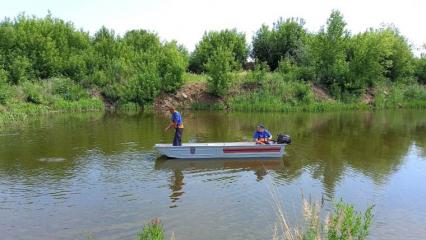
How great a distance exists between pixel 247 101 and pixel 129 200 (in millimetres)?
31103

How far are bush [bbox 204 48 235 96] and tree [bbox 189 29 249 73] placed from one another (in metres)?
10.3

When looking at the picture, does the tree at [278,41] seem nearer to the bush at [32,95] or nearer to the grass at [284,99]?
the grass at [284,99]

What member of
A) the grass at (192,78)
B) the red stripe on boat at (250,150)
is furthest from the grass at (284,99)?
the red stripe on boat at (250,150)

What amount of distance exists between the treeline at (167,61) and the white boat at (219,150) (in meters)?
25.4

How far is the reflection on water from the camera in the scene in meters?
11.6

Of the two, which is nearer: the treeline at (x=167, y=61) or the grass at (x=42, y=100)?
the grass at (x=42, y=100)

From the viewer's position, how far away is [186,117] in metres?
36.8

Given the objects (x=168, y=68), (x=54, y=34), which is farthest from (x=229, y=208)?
(x=54, y=34)

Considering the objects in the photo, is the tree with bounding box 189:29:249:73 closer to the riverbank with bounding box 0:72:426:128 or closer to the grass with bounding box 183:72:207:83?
the grass with bounding box 183:72:207:83

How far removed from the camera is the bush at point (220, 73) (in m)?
44.8

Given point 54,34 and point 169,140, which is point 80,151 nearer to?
point 169,140

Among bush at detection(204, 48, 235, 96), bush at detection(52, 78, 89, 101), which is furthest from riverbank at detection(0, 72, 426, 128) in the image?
bush at detection(204, 48, 235, 96)

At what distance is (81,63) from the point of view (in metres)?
48.8

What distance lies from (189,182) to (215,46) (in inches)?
1656
